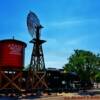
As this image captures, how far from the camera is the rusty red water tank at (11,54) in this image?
5269cm

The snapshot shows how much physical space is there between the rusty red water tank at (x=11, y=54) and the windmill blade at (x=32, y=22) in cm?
1412

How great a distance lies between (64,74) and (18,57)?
23.6m

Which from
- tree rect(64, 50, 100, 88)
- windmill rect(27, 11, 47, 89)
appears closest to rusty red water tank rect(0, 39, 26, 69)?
windmill rect(27, 11, 47, 89)

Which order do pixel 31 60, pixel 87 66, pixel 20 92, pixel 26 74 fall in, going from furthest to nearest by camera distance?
pixel 87 66
pixel 31 60
pixel 26 74
pixel 20 92

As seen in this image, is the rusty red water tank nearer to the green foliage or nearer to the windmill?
the windmill

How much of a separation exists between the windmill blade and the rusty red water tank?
14.1 metres

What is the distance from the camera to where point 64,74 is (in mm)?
75312

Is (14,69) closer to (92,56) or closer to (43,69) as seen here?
(43,69)

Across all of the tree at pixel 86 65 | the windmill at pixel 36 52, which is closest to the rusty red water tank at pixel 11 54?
the windmill at pixel 36 52

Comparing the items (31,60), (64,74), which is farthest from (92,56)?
(31,60)

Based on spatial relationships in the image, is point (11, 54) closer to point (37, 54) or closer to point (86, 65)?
point (37, 54)

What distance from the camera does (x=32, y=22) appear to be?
69.5 meters

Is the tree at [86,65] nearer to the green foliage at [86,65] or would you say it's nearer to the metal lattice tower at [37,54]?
the green foliage at [86,65]

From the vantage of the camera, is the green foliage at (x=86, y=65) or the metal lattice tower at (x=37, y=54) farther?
the green foliage at (x=86, y=65)
